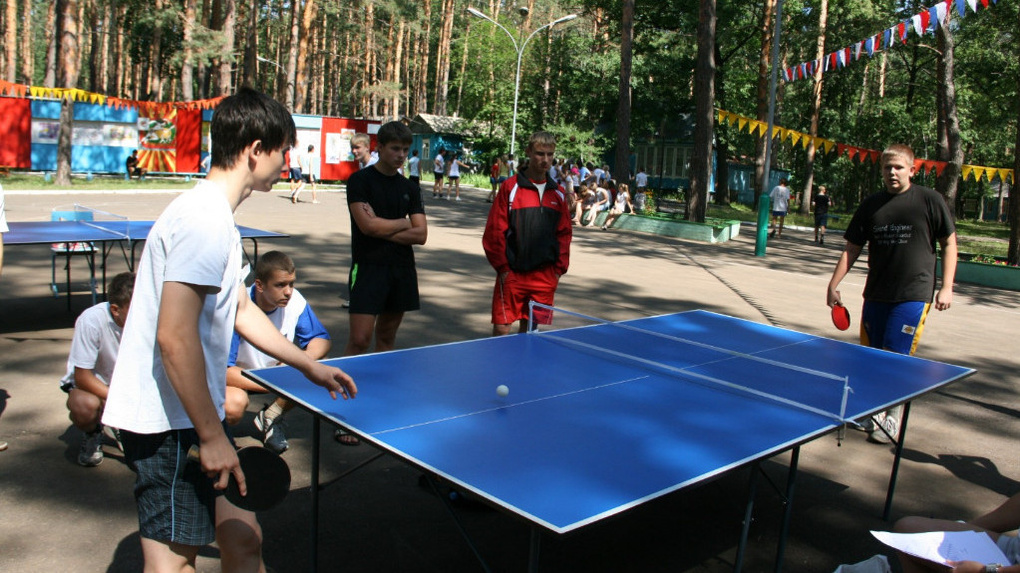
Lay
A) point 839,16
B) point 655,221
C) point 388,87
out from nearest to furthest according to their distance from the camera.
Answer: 1. point 655,221
2. point 839,16
3. point 388,87

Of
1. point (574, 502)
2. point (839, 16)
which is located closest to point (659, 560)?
point (574, 502)

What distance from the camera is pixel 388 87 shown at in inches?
1938

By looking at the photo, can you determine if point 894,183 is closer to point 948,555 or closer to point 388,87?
point 948,555

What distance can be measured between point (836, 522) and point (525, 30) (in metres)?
49.8

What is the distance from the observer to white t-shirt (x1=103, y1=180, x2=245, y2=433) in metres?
1.94

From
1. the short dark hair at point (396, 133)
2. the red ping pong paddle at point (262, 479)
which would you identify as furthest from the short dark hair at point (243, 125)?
the short dark hair at point (396, 133)

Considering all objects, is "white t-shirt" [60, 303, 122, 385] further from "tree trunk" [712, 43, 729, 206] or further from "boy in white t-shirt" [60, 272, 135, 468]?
"tree trunk" [712, 43, 729, 206]

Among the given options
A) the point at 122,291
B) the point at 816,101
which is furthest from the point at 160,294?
the point at 816,101

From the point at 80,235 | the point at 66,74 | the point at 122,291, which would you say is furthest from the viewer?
the point at 66,74

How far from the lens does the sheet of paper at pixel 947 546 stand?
2545 millimetres

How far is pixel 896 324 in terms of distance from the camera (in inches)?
209

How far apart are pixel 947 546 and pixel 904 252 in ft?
10.2

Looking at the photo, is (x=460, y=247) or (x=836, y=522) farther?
(x=460, y=247)

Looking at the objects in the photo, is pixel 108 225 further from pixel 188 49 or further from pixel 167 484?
pixel 188 49
